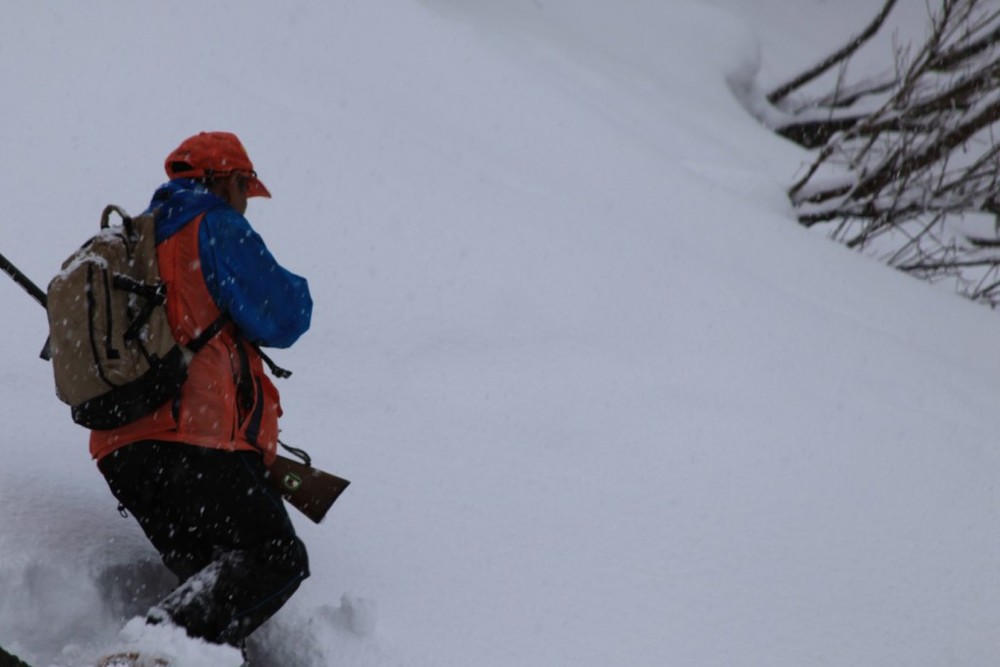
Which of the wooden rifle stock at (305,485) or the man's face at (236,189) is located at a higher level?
the man's face at (236,189)

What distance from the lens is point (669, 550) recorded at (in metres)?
2.81

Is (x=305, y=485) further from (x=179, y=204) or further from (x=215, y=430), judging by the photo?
(x=179, y=204)

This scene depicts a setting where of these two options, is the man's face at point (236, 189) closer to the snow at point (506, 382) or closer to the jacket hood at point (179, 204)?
the jacket hood at point (179, 204)

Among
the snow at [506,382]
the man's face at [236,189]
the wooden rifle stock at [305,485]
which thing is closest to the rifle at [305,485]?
the wooden rifle stock at [305,485]

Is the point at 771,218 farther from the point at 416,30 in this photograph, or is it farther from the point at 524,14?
the point at 524,14

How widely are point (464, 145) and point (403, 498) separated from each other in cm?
291

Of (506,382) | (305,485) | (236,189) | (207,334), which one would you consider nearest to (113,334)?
(207,334)

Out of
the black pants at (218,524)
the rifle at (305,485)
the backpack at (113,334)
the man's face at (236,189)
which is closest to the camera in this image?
the backpack at (113,334)

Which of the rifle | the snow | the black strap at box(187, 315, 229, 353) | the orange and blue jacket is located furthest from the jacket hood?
the snow

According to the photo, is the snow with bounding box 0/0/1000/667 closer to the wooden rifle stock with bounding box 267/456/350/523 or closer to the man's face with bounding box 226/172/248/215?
the wooden rifle stock with bounding box 267/456/350/523

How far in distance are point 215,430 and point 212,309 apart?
0.27 m

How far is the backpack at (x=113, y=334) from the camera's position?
6.03 feet

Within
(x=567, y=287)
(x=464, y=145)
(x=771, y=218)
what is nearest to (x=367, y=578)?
(x=567, y=287)

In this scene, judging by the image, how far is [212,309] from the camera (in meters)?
2.02
